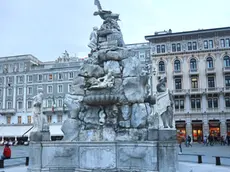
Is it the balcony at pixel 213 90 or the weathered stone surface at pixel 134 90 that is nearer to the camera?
the weathered stone surface at pixel 134 90

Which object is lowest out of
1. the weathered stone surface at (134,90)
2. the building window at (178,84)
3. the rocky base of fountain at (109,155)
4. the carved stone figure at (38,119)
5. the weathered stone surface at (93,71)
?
the rocky base of fountain at (109,155)

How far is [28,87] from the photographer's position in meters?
61.2

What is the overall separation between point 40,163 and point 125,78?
517 centimetres

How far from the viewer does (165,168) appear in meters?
10.3

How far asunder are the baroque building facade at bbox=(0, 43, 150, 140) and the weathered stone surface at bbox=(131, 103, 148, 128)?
42.6 metres

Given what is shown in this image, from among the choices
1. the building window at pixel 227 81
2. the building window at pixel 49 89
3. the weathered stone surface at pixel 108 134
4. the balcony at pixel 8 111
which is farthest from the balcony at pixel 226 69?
the balcony at pixel 8 111

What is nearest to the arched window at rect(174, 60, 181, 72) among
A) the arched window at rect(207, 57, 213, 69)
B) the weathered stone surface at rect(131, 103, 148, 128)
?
the arched window at rect(207, 57, 213, 69)

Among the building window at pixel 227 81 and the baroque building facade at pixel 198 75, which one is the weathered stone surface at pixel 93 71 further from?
the building window at pixel 227 81

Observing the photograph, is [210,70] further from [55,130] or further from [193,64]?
[55,130]

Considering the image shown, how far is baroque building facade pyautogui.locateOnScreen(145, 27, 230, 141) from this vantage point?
47375mm

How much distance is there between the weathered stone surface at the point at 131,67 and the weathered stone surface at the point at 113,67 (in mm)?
280

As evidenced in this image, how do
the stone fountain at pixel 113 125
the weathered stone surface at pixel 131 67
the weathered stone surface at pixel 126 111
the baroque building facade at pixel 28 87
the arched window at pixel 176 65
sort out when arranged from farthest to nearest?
the baroque building facade at pixel 28 87 → the arched window at pixel 176 65 → the weathered stone surface at pixel 131 67 → the weathered stone surface at pixel 126 111 → the stone fountain at pixel 113 125

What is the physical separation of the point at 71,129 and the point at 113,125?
1.92 metres

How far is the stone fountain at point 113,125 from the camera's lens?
35.4ft
